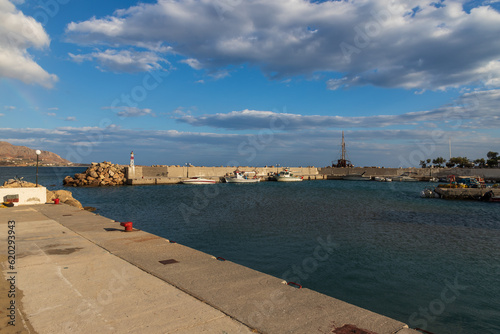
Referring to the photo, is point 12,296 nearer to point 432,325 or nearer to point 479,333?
point 432,325

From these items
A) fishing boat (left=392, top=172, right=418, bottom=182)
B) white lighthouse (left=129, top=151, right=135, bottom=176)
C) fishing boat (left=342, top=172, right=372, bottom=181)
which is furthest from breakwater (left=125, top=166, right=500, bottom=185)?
fishing boat (left=342, top=172, right=372, bottom=181)

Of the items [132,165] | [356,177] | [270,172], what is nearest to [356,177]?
[356,177]

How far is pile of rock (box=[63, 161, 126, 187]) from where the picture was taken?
67062 mm

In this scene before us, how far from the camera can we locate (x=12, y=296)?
19.8 ft

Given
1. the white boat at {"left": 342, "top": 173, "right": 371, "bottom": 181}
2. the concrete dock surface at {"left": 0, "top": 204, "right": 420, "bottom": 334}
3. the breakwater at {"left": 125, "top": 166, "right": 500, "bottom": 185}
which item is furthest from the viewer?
the white boat at {"left": 342, "top": 173, "right": 371, "bottom": 181}

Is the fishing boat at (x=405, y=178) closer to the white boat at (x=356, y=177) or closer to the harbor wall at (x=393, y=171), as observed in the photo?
the harbor wall at (x=393, y=171)

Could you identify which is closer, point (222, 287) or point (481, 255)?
point (222, 287)

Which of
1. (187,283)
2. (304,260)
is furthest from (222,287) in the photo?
(304,260)

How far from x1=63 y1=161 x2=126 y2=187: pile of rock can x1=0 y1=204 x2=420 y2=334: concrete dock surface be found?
61.7m

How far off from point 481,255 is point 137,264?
51.7 feet

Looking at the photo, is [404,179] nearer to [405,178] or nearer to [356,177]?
[405,178]

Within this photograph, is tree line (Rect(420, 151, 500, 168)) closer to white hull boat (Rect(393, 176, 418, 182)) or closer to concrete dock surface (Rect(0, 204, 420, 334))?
white hull boat (Rect(393, 176, 418, 182))

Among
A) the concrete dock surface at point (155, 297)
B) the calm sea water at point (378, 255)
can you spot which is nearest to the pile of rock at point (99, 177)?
the calm sea water at point (378, 255)

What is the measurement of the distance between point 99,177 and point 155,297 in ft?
225
